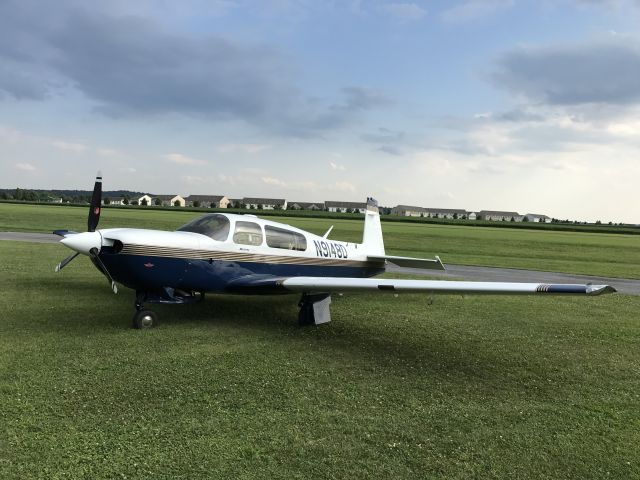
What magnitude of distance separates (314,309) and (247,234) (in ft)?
6.52

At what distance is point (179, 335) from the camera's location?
7.60 meters

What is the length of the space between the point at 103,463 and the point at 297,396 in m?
2.14

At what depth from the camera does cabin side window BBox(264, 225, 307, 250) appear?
9406mm

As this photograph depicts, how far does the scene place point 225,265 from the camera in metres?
8.58

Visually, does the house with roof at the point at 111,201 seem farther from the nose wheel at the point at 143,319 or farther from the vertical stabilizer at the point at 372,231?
the nose wheel at the point at 143,319

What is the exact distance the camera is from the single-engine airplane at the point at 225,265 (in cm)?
727

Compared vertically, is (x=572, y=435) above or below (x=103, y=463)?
above

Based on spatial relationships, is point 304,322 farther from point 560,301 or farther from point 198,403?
point 560,301

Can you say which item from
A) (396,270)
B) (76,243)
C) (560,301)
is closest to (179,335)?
(76,243)

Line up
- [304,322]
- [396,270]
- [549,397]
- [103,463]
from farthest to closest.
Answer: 1. [396,270]
2. [304,322]
3. [549,397]
4. [103,463]

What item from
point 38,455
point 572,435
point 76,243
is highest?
point 76,243

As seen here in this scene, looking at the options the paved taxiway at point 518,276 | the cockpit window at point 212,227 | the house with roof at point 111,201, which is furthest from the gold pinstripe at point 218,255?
the house with roof at point 111,201

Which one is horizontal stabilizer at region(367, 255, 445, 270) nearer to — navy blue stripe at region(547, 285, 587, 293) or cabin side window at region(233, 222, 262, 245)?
cabin side window at region(233, 222, 262, 245)

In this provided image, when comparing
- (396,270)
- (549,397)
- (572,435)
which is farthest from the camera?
(396,270)
